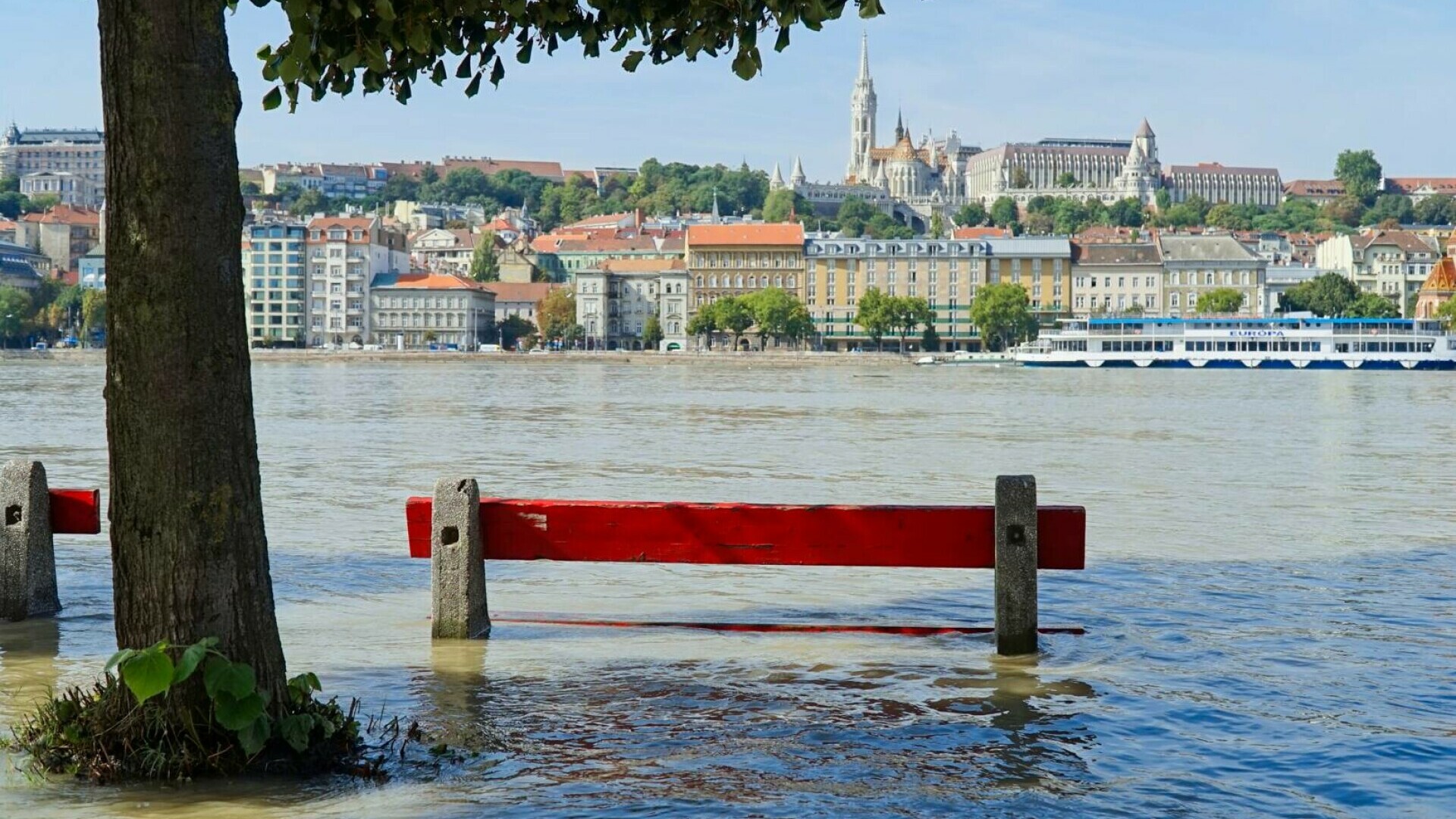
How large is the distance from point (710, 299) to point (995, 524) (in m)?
133

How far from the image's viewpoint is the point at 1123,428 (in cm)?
3130

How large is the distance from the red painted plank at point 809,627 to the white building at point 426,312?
133972mm

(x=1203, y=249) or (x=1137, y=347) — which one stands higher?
(x=1203, y=249)

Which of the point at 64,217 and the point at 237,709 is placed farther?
the point at 64,217

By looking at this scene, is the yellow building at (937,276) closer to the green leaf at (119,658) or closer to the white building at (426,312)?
the white building at (426,312)

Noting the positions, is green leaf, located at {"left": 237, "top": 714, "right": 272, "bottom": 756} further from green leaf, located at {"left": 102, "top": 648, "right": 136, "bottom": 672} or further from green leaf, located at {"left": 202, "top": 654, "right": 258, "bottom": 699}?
green leaf, located at {"left": 102, "top": 648, "right": 136, "bottom": 672}

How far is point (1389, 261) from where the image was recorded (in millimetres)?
158875

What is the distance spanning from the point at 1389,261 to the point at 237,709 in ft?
545

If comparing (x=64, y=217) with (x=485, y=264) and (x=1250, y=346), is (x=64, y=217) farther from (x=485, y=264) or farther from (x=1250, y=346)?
(x=1250, y=346)

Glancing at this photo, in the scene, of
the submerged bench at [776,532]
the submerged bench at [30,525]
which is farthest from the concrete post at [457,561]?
the submerged bench at [30,525]

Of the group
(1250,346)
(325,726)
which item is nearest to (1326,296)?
(1250,346)

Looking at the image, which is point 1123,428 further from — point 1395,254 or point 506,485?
point 1395,254

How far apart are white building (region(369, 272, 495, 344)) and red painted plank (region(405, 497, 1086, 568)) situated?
135282 millimetres

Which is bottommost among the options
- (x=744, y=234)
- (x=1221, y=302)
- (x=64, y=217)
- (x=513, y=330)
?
(x=513, y=330)
